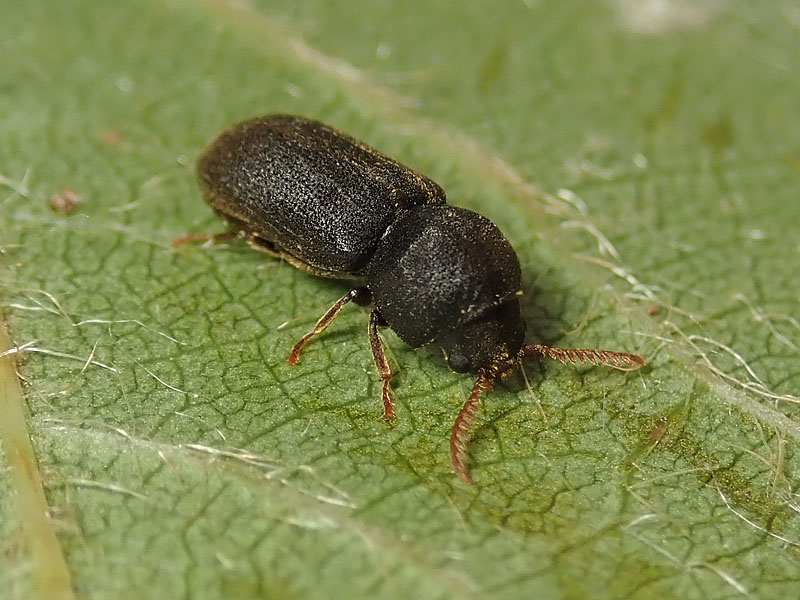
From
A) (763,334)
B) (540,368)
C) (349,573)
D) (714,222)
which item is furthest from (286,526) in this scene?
(714,222)

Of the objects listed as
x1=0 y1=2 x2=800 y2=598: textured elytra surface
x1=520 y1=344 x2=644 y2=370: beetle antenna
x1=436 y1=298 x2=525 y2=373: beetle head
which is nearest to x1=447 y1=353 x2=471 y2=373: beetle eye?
x1=436 y1=298 x2=525 y2=373: beetle head

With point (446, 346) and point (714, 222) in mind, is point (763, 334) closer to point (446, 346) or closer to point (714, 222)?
point (714, 222)

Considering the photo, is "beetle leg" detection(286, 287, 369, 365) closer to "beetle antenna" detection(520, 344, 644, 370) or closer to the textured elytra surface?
the textured elytra surface

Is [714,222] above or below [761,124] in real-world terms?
below

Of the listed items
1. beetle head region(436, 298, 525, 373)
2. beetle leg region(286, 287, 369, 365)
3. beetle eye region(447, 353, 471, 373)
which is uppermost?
beetle head region(436, 298, 525, 373)

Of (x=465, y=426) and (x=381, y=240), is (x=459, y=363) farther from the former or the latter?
(x=381, y=240)
